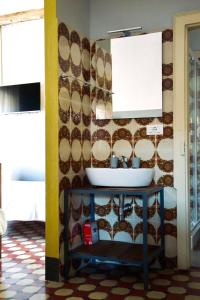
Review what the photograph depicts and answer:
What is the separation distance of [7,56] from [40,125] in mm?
1137

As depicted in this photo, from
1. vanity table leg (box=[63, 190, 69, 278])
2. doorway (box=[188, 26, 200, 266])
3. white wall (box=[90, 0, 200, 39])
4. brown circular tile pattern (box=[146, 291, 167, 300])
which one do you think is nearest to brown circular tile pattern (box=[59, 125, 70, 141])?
vanity table leg (box=[63, 190, 69, 278])

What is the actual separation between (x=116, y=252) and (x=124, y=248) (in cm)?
14

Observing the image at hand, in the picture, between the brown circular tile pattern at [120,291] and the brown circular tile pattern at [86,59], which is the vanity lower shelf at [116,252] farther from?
the brown circular tile pattern at [86,59]

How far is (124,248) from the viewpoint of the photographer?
2844 millimetres

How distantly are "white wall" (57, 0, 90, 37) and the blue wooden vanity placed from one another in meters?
1.33

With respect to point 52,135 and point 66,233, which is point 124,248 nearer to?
point 66,233

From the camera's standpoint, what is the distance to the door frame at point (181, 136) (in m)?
2.88

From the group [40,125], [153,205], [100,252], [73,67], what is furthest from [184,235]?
[40,125]

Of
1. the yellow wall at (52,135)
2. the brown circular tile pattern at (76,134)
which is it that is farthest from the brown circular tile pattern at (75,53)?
the brown circular tile pattern at (76,134)

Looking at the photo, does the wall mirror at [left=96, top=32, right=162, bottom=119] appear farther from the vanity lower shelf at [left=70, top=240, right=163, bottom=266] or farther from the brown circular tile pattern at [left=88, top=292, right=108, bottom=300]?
the brown circular tile pattern at [left=88, top=292, right=108, bottom=300]

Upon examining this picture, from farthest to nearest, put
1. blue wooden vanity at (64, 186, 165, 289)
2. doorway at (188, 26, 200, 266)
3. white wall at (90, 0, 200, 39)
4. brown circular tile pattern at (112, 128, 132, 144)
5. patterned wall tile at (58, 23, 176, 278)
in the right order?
doorway at (188, 26, 200, 266) → brown circular tile pattern at (112, 128, 132, 144) → white wall at (90, 0, 200, 39) → patterned wall tile at (58, 23, 176, 278) → blue wooden vanity at (64, 186, 165, 289)

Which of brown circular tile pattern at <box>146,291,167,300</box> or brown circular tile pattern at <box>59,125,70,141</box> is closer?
brown circular tile pattern at <box>146,291,167,300</box>

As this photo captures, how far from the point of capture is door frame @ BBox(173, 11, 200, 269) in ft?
9.45

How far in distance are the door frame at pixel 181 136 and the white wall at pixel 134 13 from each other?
89 mm
